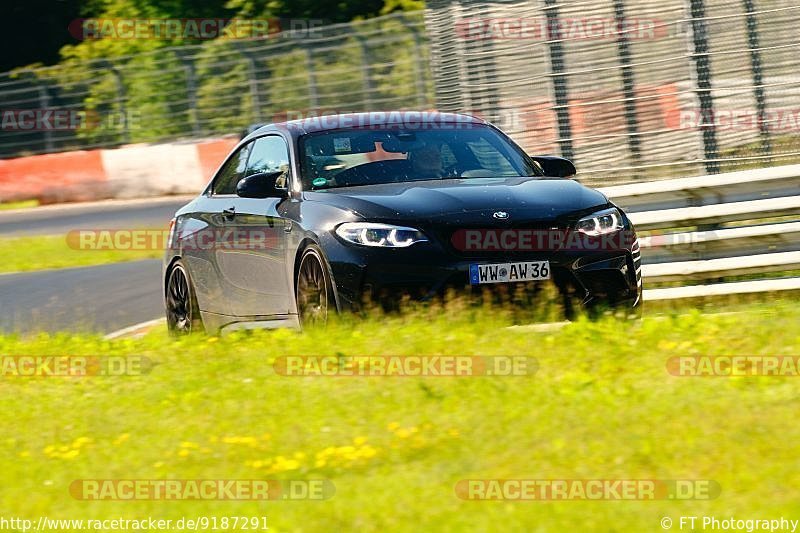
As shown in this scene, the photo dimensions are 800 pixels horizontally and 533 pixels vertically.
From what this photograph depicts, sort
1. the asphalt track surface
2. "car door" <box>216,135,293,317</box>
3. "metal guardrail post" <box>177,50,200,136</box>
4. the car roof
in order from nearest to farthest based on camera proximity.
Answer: "car door" <box>216,135,293,317</box>, the car roof, the asphalt track surface, "metal guardrail post" <box>177,50,200,136</box>

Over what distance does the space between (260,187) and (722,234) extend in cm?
323

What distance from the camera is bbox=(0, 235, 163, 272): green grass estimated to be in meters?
19.8

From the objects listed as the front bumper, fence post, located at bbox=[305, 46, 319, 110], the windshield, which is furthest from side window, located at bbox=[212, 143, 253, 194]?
fence post, located at bbox=[305, 46, 319, 110]

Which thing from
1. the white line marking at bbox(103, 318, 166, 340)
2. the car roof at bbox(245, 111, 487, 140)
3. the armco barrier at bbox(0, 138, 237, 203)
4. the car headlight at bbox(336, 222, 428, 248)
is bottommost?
the armco barrier at bbox(0, 138, 237, 203)

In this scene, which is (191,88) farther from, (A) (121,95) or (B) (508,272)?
(B) (508,272)

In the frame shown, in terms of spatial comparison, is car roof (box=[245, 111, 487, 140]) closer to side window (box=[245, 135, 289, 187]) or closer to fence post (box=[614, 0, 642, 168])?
Result: side window (box=[245, 135, 289, 187])

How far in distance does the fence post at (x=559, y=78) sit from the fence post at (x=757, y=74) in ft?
5.86

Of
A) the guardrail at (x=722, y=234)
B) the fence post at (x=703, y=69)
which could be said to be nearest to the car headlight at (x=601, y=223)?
the guardrail at (x=722, y=234)

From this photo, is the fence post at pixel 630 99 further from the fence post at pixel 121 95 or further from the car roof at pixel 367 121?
the fence post at pixel 121 95

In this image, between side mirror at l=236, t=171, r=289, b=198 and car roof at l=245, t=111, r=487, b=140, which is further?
car roof at l=245, t=111, r=487, b=140

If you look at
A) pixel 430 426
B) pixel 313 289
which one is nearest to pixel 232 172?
pixel 313 289

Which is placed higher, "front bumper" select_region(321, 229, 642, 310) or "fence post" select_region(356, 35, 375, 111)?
"front bumper" select_region(321, 229, 642, 310)

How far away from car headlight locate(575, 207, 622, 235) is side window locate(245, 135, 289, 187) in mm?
2039

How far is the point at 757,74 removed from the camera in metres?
13.8
